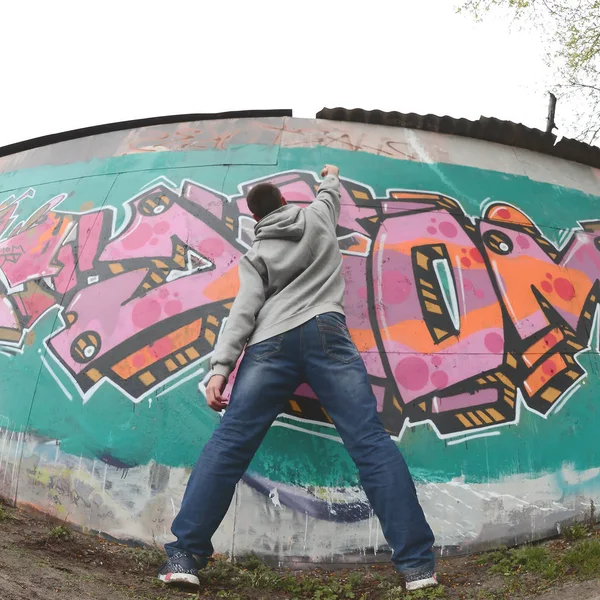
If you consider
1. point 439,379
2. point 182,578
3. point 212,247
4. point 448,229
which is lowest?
point 182,578

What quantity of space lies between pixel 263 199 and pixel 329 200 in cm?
51

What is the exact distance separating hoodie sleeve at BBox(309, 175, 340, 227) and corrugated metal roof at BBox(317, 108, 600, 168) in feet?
3.98

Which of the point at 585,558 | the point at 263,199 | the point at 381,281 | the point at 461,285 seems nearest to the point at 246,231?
the point at 263,199

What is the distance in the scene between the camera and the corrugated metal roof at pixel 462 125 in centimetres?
551

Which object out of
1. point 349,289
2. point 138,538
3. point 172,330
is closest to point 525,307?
point 349,289

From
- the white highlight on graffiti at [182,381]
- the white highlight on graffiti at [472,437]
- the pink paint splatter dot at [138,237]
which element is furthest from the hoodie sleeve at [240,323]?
the white highlight on graffiti at [472,437]

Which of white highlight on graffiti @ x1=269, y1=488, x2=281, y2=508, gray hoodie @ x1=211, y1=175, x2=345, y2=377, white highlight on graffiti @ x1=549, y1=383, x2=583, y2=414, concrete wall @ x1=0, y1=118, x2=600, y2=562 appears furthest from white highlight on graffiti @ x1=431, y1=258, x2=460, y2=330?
white highlight on graffiti @ x1=269, y1=488, x2=281, y2=508

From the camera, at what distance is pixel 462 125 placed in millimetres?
5562

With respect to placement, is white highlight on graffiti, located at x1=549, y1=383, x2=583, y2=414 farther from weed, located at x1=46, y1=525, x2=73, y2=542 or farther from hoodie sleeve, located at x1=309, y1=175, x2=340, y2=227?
weed, located at x1=46, y1=525, x2=73, y2=542

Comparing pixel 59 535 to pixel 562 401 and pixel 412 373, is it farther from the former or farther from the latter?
pixel 562 401

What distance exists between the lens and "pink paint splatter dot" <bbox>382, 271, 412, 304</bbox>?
4.66m

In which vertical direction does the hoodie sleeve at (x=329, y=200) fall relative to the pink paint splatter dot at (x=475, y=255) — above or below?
above

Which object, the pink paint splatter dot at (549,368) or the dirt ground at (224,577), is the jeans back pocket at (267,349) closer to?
the dirt ground at (224,577)

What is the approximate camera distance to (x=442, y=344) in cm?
456
